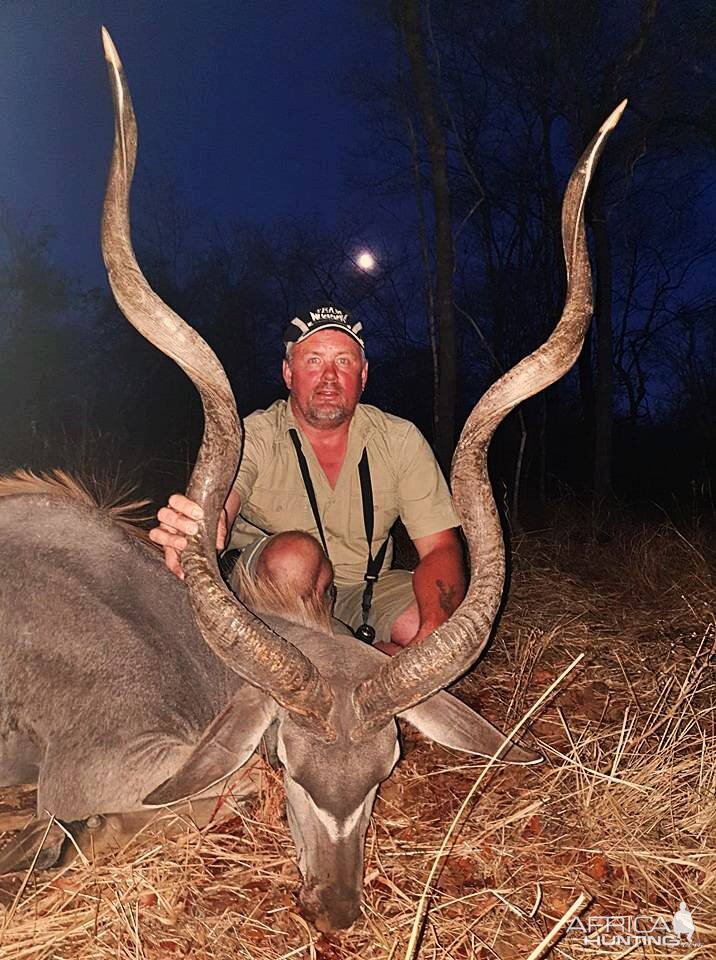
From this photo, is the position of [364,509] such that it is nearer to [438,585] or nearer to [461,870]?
[438,585]

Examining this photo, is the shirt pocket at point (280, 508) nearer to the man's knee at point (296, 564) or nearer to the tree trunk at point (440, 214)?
the man's knee at point (296, 564)

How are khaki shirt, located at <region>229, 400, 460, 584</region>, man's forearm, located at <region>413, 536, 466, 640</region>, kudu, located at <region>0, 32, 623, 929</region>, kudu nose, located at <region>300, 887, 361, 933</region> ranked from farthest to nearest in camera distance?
khaki shirt, located at <region>229, 400, 460, 584</region>, man's forearm, located at <region>413, 536, 466, 640</region>, kudu, located at <region>0, 32, 623, 929</region>, kudu nose, located at <region>300, 887, 361, 933</region>

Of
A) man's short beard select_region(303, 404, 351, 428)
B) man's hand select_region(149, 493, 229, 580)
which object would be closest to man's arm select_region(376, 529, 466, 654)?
man's short beard select_region(303, 404, 351, 428)

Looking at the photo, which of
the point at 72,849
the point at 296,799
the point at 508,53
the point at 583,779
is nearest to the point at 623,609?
the point at 583,779

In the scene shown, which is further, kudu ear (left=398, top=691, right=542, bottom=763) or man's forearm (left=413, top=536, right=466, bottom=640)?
man's forearm (left=413, top=536, right=466, bottom=640)

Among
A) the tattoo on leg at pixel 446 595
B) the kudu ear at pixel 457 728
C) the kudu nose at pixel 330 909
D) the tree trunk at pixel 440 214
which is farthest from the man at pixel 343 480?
the tree trunk at pixel 440 214

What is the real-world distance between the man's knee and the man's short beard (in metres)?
0.74

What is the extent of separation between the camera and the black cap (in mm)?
4027

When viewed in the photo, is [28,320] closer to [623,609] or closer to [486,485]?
[623,609]

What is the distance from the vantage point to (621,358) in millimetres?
23188

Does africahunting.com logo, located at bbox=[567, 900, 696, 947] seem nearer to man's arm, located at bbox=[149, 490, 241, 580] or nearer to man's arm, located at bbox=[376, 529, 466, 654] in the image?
man's arm, located at bbox=[376, 529, 466, 654]

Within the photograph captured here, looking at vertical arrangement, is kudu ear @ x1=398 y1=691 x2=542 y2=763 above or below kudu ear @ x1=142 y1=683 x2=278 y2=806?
above

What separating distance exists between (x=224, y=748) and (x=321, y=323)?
2.42 meters

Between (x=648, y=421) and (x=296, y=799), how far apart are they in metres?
24.8
